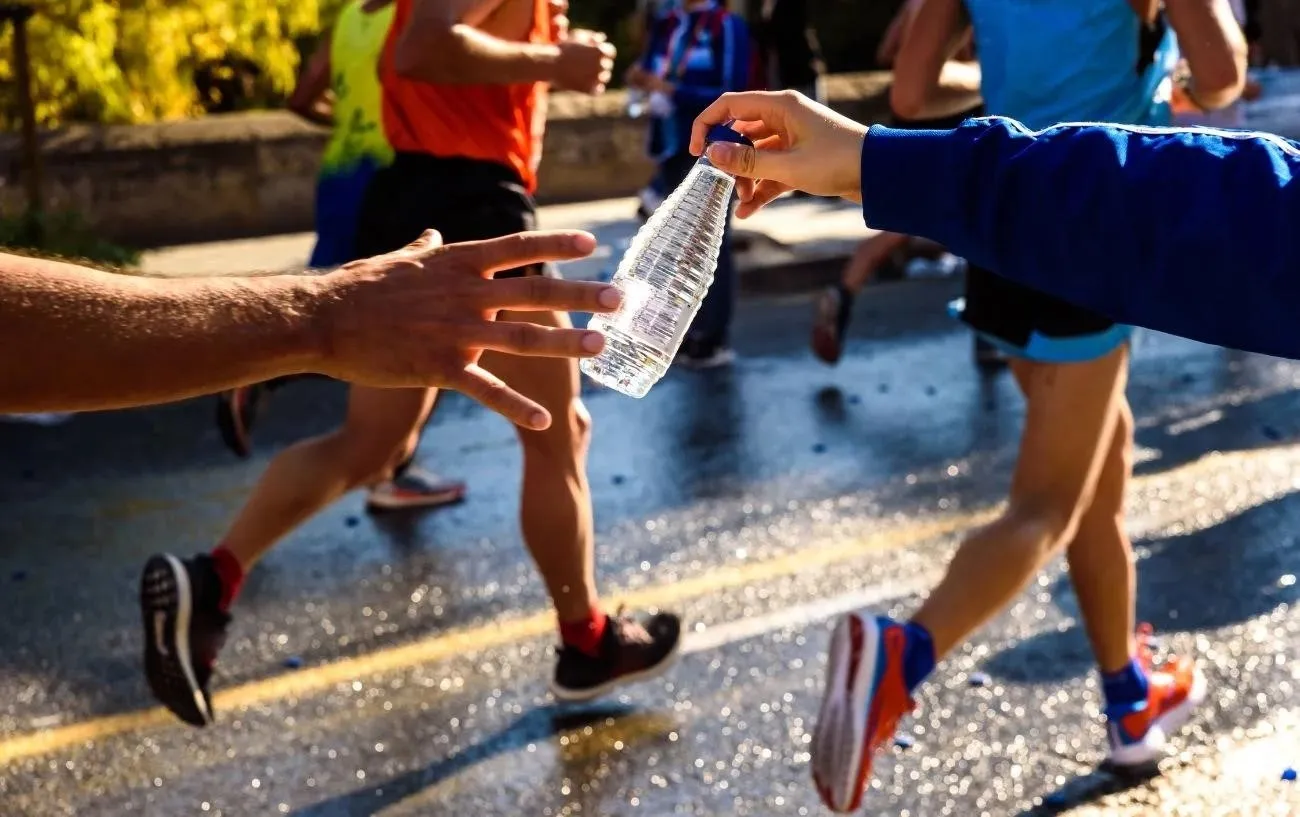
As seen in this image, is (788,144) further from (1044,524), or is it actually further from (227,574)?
(227,574)

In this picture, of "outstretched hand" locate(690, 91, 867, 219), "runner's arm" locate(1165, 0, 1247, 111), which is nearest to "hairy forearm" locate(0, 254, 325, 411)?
"outstretched hand" locate(690, 91, 867, 219)

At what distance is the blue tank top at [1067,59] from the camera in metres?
3.59

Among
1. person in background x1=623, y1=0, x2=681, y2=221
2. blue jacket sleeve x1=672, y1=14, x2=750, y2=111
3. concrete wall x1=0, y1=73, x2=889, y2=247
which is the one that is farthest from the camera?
concrete wall x1=0, y1=73, x2=889, y2=247

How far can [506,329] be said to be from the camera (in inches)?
87.7

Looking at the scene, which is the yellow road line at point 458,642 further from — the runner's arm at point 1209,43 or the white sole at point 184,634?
the runner's arm at point 1209,43

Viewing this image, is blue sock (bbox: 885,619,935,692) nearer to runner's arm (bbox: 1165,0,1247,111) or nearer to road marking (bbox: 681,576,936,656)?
road marking (bbox: 681,576,936,656)

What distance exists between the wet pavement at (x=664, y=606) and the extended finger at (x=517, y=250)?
168 cm

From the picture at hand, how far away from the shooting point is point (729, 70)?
8.12 meters

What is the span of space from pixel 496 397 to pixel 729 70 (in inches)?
240

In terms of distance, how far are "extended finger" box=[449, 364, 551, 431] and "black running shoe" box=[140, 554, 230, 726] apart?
6.37ft

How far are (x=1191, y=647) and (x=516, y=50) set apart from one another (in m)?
2.27

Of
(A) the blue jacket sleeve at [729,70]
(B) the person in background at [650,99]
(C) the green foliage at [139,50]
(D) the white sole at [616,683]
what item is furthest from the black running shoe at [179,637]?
(C) the green foliage at [139,50]

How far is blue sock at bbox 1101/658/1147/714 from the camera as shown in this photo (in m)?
3.77

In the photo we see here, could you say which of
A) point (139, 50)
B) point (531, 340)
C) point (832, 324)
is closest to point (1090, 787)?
point (531, 340)
